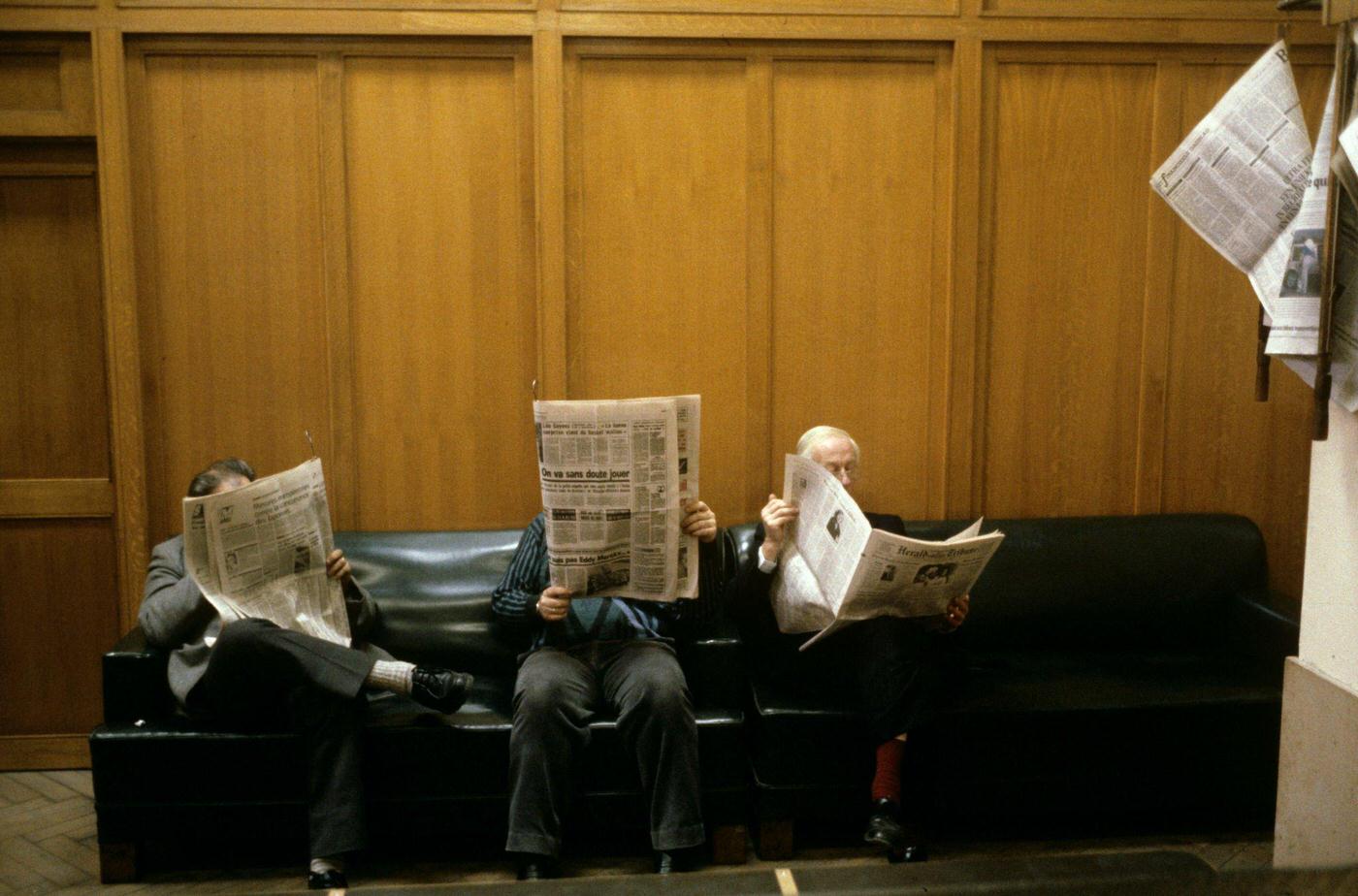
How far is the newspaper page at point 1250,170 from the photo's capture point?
1794 mm

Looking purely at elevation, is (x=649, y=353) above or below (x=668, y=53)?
below

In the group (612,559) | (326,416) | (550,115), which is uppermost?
(550,115)

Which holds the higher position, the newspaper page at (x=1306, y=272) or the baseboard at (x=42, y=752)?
the newspaper page at (x=1306, y=272)

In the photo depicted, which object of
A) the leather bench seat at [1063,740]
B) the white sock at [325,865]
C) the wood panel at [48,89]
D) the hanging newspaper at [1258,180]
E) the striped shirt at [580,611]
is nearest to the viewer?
the hanging newspaper at [1258,180]

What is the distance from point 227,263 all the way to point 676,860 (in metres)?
2.21

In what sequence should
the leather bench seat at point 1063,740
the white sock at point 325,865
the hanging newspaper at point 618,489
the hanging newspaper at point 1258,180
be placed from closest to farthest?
the hanging newspaper at point 1258,180 → the hanging newspaper at point 618,489 → the white sock at point 325,865 → the leather bench seat at point 1063,740

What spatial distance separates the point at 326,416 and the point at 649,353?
1.02 m

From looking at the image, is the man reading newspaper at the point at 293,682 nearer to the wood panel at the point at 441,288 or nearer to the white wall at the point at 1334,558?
the wood panel at the point at 441,288

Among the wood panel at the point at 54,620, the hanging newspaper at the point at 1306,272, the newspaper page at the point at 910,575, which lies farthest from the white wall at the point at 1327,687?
the wood panel at the point at 54,620

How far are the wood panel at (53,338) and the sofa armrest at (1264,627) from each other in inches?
138

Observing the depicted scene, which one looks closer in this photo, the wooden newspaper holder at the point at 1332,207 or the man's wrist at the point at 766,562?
the wooden newspaper holder at the point at 1332,207

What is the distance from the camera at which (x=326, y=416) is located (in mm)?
3535

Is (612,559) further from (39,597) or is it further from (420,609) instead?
(39,597)

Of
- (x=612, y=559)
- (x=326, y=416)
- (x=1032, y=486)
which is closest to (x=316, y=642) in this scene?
(x=612, y=559)
